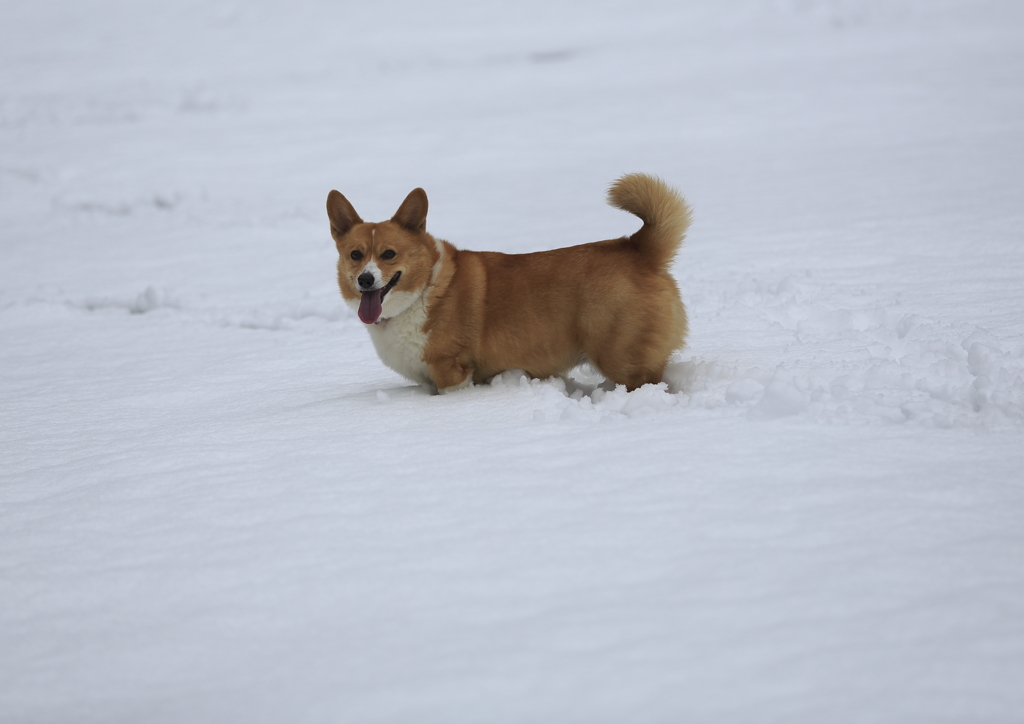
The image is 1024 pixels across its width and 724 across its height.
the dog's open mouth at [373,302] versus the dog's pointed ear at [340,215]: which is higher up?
the dog's pointed ear at [340,215]

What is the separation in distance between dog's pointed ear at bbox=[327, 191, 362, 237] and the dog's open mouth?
0.36 meters

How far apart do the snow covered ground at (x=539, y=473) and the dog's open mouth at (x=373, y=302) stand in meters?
0.32

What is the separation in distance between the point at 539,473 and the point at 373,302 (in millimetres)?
1427

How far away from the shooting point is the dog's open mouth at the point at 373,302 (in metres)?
3.44

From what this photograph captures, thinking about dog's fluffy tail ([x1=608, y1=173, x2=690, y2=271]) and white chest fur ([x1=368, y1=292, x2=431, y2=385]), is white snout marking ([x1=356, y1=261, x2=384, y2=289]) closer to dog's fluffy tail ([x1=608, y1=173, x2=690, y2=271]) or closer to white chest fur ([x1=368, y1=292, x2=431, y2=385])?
white chest fur ([x1=368, y1=292, x2=431, y2=385])

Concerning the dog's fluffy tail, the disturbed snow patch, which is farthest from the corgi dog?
the disturbed snow patch

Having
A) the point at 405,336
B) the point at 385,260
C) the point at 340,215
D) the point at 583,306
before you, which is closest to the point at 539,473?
the point at 583,306

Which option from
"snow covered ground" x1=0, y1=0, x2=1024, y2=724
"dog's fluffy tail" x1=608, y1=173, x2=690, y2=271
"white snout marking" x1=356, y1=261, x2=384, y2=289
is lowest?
"snow covered ground" x1=0, y1=0, x2=1024, y2=724

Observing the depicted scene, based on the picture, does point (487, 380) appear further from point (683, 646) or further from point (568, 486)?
point (683, 646)

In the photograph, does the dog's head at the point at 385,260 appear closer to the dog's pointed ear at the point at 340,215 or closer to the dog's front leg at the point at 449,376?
the dog's pointed ear at the point at 340,215

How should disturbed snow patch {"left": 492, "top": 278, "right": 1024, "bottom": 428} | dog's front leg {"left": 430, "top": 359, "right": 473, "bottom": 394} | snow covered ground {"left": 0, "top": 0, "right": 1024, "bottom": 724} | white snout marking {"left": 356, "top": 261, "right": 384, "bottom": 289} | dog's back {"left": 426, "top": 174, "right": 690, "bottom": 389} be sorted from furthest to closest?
dog's front leg {"left": 430, "top": 359, "right": 473, "bottom": 394}, white snout marking {"left": 356, "top": 261, "right": 384, "bottom": 289}, dog's back {"left": 426, "top": 174, "right": 690, "bottom": 389}, disturbed snow patch {"left": 492, "top": 278, "right": 1024, "bottom": 428}, snow covered ground {"left": 0, "top": 0, "right": 1024, "bottom": 724}

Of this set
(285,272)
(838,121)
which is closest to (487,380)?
(285,272)

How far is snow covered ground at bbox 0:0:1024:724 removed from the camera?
153 cm

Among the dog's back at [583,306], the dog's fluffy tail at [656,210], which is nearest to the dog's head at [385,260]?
the dog's back at [583,306]
